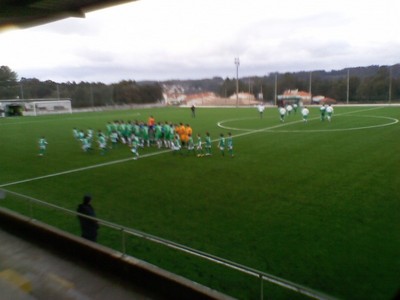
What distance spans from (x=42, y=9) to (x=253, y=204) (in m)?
7.75

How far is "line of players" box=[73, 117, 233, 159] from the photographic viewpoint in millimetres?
18516

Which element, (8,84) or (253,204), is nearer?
(253,204)

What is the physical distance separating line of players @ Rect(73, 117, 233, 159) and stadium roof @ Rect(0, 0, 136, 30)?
818 centimetres

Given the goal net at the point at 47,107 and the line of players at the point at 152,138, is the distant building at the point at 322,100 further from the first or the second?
the line of players at the point at 152,138

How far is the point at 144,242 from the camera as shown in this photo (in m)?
7.82

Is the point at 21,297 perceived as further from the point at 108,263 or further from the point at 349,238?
the point at 349,238

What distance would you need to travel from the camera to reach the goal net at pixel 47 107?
53.2 metres

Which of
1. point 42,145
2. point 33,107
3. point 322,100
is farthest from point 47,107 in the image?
point 322,100

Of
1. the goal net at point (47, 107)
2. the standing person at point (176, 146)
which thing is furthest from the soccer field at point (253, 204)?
the goal net at point (47, 107)

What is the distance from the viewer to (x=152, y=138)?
71.6 ft

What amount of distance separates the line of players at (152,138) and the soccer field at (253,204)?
64 centimetres

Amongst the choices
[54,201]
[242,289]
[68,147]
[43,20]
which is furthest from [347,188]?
[68,147]

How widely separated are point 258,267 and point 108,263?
2676mm

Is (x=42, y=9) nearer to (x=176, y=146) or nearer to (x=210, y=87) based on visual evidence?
(x=176, y=146)
